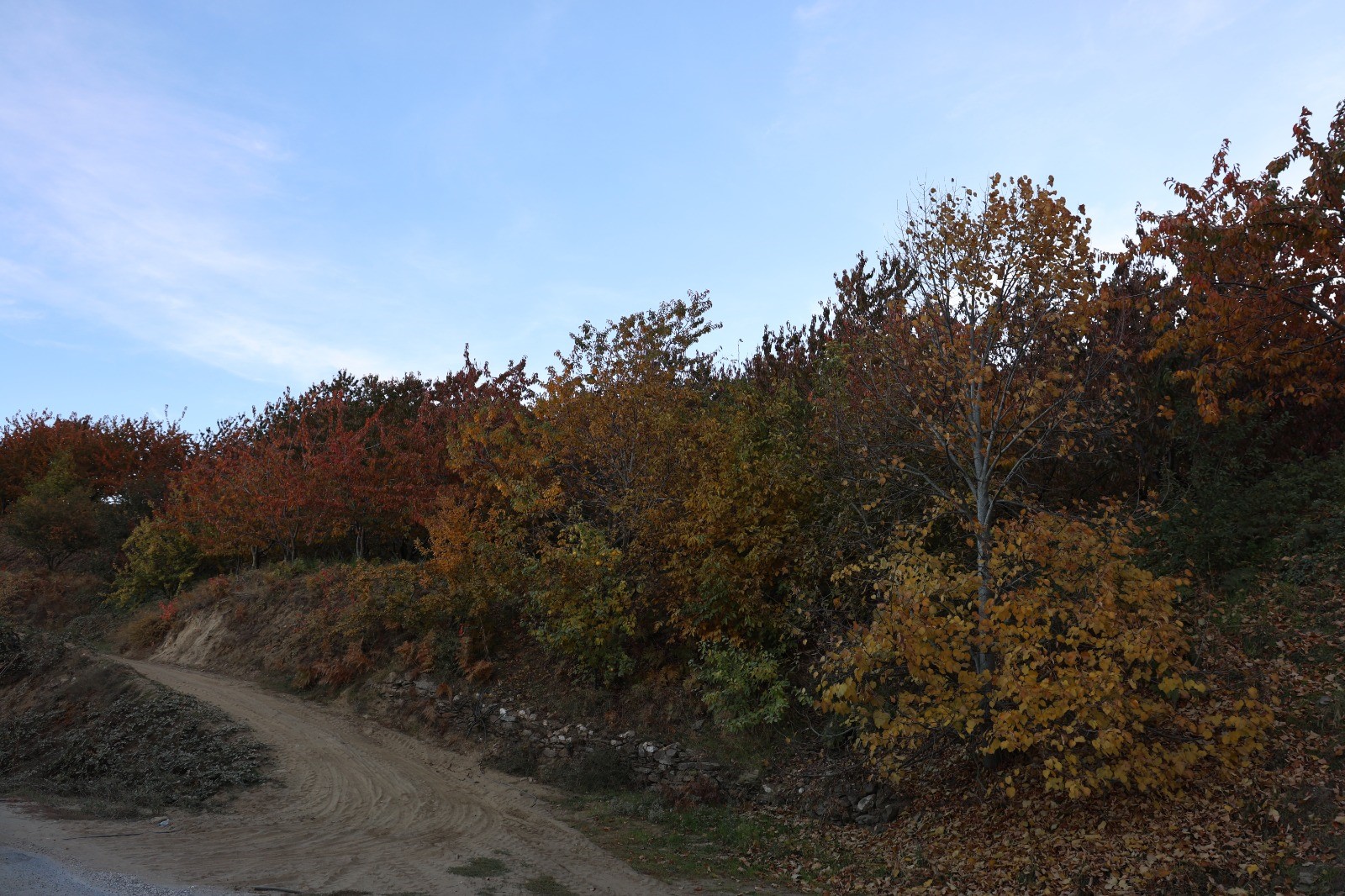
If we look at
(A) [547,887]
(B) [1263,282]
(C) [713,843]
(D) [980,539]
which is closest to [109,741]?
(A) [547,887]

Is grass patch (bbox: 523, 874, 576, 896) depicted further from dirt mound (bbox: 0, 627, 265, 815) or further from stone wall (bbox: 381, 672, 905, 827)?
dirt mound (bbox: 0, 627, 265, 815)

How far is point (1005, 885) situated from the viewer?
8133mm

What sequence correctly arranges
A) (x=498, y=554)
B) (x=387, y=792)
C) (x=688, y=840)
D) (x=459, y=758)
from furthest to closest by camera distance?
1. (x=498, y=554)
2. (x=459, y=758)
3. (x=387, y=792)
4. (x=688, y=840)

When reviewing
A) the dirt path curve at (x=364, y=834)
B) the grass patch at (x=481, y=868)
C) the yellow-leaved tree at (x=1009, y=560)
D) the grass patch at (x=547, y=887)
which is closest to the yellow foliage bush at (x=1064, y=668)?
the yellow-leaved tree at (x=1009, y=560)

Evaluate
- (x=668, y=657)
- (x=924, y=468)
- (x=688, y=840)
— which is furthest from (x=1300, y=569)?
(x=668, y=657)

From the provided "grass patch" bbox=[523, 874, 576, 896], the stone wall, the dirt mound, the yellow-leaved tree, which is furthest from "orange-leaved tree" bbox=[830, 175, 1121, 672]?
the dirt mound

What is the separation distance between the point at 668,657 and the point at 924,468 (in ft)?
19.7

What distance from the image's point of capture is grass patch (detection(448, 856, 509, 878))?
30.7 ft

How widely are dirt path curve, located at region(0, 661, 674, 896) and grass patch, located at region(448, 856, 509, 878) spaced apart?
0.13ft

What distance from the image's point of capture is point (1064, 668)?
8.13 meters

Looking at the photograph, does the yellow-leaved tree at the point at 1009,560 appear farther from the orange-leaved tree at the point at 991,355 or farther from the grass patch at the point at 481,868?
the grass patch at the point at 481,868

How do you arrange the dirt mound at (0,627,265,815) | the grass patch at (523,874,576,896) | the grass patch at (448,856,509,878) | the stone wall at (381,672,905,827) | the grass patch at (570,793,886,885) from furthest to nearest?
the dirt mound at (0,627,265,815) < the stone wall at (381,672,905,827) < the grass patch at (570,793,886,885) < the grass patch at (448,856,509,878) < the grass patch at (523,874,576,896)

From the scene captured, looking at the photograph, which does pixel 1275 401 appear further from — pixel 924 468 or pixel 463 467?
pixel 463 467

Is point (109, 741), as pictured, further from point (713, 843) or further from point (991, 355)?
point (991, 355)
